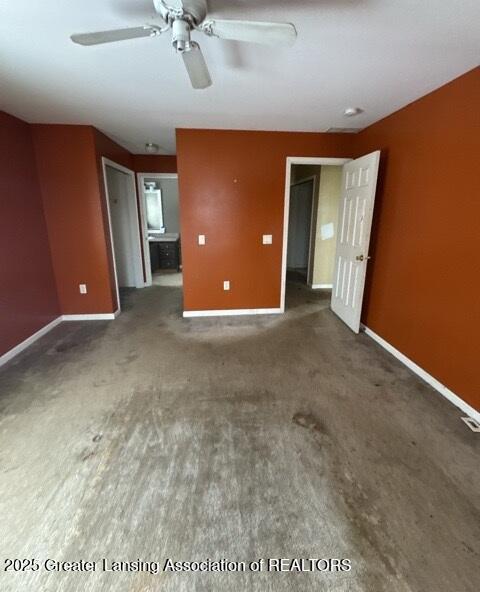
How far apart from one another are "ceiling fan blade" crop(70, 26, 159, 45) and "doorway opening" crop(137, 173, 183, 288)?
379 cm

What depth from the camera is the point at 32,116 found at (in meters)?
2.94

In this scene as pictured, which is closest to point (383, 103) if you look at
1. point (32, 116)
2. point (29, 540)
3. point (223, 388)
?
point (223, 388)

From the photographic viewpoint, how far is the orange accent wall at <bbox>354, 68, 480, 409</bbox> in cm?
204

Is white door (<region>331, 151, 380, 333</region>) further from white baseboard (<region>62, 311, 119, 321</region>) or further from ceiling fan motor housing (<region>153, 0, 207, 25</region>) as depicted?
white baseboard (<region>62, 311, 119, 321</region>)

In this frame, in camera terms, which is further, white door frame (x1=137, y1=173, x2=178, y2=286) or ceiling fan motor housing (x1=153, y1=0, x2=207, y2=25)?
white door frame (x1=137, y1=173, x2=178, y2=286)

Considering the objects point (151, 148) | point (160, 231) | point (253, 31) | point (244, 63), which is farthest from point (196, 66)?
point (160, 231)

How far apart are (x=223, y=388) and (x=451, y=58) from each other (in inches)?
108

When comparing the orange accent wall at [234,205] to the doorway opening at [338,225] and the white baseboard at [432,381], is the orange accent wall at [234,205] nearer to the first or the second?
the doorway opening at [338,225]

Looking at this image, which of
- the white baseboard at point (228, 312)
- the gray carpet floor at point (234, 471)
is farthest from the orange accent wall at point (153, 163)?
the gray carpet floor at point (234, 471)

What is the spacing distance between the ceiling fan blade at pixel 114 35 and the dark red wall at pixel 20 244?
212 centimetres

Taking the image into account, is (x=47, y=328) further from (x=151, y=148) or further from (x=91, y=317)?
(x=151, y=148)

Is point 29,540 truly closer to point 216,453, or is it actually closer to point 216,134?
point 216,453

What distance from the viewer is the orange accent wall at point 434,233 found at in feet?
6.70

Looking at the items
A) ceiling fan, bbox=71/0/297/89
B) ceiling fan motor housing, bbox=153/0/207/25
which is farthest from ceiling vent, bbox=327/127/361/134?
ceiling fan motor housing, bbox=153/0/207/25
